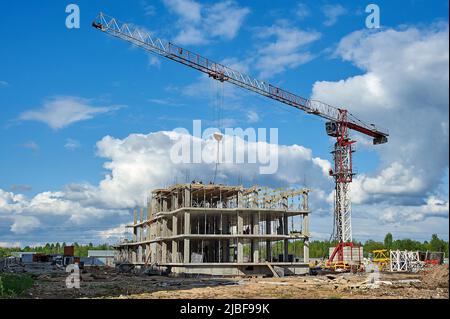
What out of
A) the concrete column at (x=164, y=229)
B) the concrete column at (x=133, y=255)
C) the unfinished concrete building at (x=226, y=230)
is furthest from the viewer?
the concrete column at (x=133, y=255)

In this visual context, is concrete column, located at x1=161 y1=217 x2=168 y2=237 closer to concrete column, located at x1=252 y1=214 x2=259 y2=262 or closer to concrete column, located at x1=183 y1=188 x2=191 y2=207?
concrete column, located at x1=183 y1=188 x2=191 y2=207

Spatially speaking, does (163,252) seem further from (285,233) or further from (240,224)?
(285,233)

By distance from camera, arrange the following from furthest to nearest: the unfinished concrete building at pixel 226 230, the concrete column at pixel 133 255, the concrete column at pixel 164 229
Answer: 1. the concrete column at pixel 133 255
2. the concrete column at pixel 164 229
3. the unfinished concrete building at pixel 226 230

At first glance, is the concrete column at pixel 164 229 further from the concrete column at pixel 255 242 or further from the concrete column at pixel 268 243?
the concrete column at pixel 268 243

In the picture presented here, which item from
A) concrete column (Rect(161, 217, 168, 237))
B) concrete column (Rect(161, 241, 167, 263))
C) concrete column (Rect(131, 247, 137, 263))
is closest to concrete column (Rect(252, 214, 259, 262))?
concrete column (Rect(161, 217, 168, 237))

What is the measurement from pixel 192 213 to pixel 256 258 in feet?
27.5

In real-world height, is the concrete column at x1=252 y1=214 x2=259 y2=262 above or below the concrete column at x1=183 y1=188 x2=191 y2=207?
below

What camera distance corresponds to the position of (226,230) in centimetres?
5675

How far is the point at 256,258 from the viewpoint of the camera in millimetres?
53062

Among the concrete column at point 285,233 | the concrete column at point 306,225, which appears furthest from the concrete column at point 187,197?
the concrete column at point 306,225

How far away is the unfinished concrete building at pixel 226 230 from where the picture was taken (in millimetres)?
51812

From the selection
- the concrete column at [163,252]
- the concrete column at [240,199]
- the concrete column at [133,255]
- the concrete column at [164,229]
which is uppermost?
the concrete column at [240,199]

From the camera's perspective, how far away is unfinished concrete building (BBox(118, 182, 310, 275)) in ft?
170
